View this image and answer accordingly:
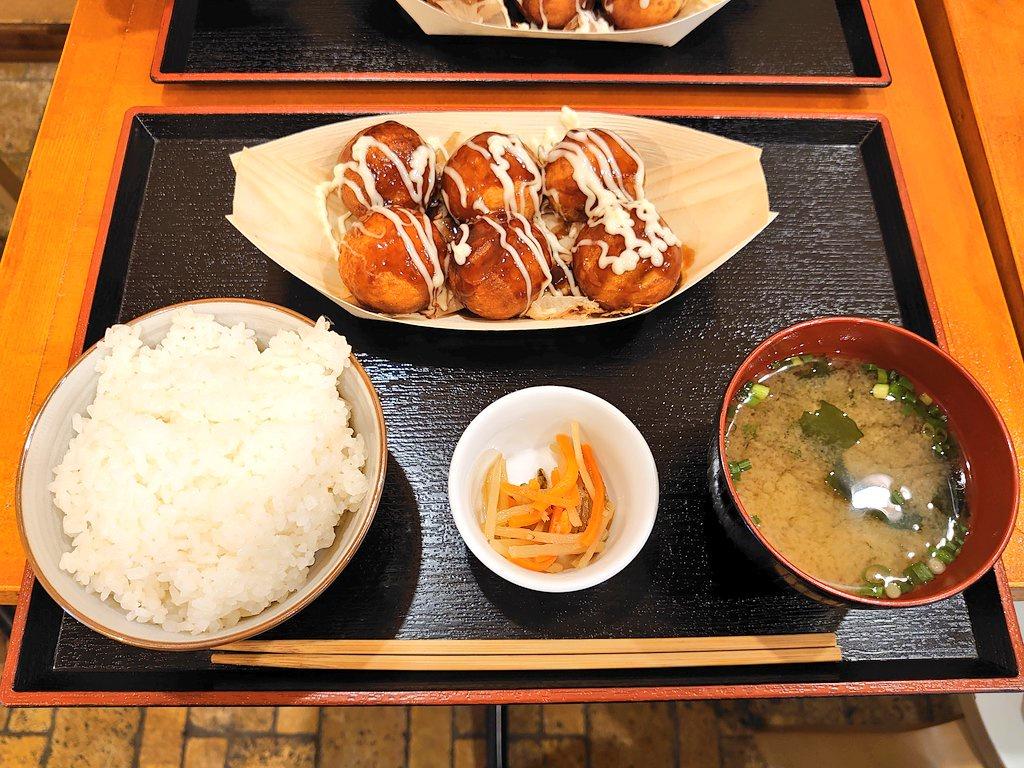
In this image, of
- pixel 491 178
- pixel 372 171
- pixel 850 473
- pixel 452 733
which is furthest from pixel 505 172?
pixel 452 733

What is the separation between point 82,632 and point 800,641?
1560 mm

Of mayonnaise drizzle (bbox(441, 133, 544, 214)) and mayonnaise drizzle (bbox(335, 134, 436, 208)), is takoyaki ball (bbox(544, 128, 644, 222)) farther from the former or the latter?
mayonnaise drizzle (bbox(335, 134, 436, 208))

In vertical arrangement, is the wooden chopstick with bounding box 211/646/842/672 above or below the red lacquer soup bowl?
below

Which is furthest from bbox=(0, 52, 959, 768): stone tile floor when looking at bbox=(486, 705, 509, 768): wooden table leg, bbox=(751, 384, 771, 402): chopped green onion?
bbox=(751, 384, 771, 402): chopped green onion

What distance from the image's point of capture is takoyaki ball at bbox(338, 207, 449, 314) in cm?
165

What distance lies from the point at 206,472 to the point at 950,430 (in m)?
1.56

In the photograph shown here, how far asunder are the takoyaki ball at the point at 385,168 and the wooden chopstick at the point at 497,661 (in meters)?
1.09

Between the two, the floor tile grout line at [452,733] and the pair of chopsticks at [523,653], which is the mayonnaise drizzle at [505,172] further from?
the floor tile grout line at [452,733]

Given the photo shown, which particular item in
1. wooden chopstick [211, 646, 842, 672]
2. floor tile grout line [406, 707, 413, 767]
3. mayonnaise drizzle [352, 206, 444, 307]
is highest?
mayonnaise drizzle [352, 206, 444, 307]

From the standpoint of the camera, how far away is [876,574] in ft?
4.60

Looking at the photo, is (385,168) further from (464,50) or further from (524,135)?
(464,50)

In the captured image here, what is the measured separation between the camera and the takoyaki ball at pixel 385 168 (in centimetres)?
176

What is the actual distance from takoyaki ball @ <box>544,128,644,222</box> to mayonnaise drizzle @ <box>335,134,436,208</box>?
1.10 feet

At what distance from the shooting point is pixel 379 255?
5.40 feet
